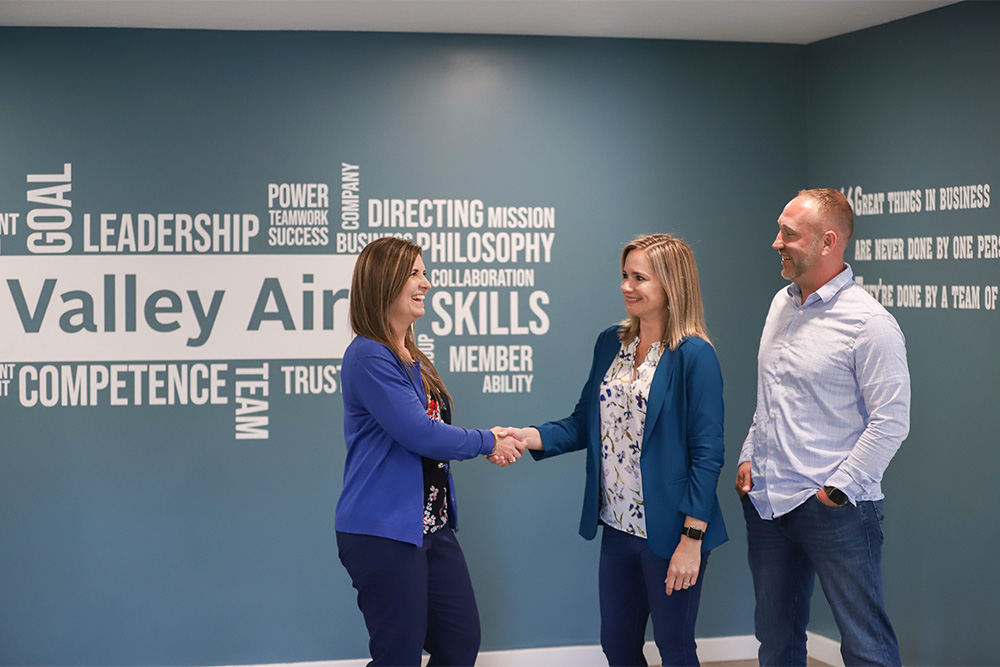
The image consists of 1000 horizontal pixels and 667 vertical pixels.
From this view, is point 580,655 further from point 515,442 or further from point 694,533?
point 694,533

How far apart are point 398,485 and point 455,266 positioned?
68.2 inches

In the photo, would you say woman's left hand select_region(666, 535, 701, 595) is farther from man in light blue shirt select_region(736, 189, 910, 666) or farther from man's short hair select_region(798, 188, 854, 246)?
man's short hair select_region(798, 188, 854, 246)

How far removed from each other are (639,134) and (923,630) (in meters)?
2.39

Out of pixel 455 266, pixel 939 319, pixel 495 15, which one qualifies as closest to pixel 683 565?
pixel 939 319

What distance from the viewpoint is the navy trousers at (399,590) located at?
2.61m

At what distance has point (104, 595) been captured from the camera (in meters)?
4.04

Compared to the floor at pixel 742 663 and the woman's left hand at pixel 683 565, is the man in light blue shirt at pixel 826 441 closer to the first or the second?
the woman's left hand at pixel 683 565

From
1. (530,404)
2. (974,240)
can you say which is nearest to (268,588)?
(530,404)

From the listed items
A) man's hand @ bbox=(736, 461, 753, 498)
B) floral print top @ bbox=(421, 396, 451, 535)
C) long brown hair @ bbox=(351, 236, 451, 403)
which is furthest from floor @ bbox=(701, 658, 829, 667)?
long brown hair @ bbox=(351, 236, 451, 403)

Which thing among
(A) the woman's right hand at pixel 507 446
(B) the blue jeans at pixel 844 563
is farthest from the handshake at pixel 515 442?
(B) the blue jeans at pixel 844 563

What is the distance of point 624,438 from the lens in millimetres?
2738

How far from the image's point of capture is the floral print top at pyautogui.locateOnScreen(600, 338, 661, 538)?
106 inches

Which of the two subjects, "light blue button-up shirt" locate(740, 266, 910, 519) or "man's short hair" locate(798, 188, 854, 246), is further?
"man's short hair" locate(798, 188, 854, 246)

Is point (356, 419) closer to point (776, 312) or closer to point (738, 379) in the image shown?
point (776, 312)
